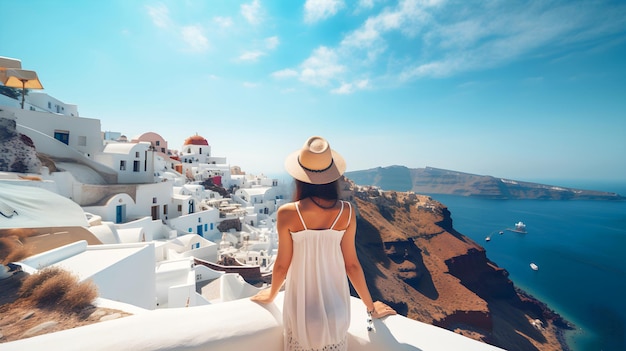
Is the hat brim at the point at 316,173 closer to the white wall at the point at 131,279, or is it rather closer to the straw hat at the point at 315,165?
the straw hat at the point at 315,165

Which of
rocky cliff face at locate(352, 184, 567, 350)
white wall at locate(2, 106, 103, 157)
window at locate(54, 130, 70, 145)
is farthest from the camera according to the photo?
rocky cliff face at locate(352, 184, 567, 350)

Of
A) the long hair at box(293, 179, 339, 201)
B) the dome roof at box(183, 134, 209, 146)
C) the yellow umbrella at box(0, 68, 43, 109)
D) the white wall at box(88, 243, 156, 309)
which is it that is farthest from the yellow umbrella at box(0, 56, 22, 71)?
the dome roof at box(183, 134, 209, 146)

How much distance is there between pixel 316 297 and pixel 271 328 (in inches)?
13.2

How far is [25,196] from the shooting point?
16.3 ft

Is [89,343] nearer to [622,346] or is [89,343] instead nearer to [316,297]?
[316,297]

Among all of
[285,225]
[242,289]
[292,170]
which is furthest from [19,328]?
[242,289]

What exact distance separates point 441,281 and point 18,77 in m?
30.6

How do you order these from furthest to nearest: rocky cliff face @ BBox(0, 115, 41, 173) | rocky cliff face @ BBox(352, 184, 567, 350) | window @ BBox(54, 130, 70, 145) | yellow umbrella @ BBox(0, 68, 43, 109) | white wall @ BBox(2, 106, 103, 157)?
1. rocky cliff face @ BBox(352, 184, 567, 350)
2. window @ BBox(54, 130, 70, 145)
3. white wall @ BBox(2, 106, 103, 157)
4. yellow umbrella @ BBox(0, 68, 43, 109)
5. rocky cliff face @ BBox(0, 115, 41, 173)

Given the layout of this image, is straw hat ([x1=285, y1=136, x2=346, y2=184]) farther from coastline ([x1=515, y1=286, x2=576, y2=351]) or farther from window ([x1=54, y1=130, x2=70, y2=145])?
coastline ([x1=515, y1=286, x2=576, y2=351])

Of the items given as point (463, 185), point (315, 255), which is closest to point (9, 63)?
point (315, 255)

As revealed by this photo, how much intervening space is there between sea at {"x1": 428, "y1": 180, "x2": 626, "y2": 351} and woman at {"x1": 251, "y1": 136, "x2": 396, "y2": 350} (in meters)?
30.2

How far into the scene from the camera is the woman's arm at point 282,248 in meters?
1.49

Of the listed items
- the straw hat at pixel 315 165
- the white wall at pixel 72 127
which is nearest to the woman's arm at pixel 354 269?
the straw hat at pixel 315 165

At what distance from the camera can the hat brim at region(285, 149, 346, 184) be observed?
1524 mm
